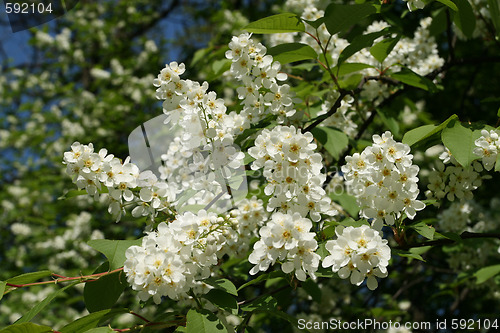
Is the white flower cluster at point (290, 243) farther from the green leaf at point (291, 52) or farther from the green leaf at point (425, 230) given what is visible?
the green leaf at point (291, 52)

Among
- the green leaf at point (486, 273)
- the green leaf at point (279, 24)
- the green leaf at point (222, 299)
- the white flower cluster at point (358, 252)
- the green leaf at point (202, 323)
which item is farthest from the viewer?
the green leaf at point (486, 273)

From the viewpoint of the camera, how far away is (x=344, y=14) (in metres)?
2.27

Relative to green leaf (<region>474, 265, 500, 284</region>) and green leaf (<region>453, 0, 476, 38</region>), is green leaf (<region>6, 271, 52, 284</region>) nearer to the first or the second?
green leaf (<region>453, 0, 476, 38</region>)

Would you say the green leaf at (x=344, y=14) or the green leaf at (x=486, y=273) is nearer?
the green leaf at (x=344, y=14)

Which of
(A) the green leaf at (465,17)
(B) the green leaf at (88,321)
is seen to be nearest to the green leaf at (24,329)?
(B) the green leaf at (88,321)

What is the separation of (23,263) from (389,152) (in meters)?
8.31

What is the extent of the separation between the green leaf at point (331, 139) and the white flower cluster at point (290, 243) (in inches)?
38.0

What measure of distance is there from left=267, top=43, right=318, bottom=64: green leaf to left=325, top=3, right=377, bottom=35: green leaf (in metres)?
0.17

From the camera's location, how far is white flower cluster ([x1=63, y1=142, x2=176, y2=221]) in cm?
201

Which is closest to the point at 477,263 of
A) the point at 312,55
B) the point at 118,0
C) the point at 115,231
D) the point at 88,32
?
the point at 312,55

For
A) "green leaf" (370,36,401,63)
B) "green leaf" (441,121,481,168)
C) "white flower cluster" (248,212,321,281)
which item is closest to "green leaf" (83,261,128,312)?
"white flower cluster" (248,212,321,281)

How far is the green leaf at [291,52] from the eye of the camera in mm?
2406

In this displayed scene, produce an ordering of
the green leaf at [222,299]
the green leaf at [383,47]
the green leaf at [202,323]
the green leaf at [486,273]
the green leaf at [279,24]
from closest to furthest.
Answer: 1. the green leaf at [202,323]
2. the green leaf at [222,299]
3. the green leaf at [279,24]
4. the green leaf at [383,47]
5. the green leaf at [486,273]

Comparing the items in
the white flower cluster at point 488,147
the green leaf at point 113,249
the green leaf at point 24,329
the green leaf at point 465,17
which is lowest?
the green leaf at point 24,329
